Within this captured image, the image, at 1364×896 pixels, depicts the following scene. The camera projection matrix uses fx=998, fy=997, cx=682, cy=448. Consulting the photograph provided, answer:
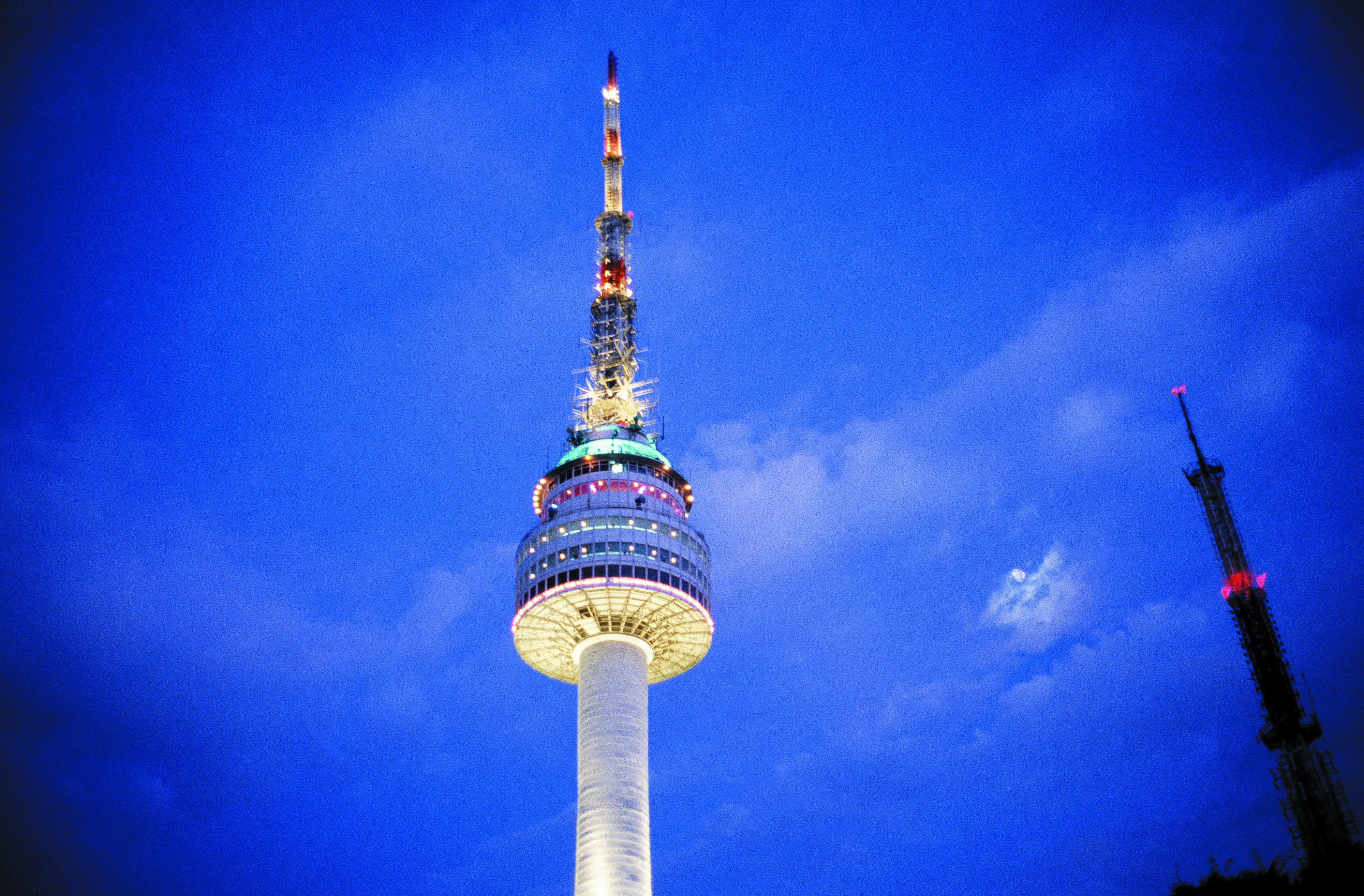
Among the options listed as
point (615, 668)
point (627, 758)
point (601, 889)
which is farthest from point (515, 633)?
point (601, 889)

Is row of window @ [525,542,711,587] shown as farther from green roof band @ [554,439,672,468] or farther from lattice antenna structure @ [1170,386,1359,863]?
lattice antenna structure @ [1170,386,1359,863]

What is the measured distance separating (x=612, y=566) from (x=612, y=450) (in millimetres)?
16804

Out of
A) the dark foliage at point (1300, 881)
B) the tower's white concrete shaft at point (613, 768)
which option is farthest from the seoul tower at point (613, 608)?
the dark foliage at point (1300, 881)

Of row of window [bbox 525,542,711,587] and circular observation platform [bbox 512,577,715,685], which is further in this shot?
row of window [bbox 525,542,711,587]

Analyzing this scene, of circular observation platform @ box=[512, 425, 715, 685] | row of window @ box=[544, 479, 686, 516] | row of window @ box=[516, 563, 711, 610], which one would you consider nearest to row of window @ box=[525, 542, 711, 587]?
circular observation platform @ box=[512, 425, 715, 685]

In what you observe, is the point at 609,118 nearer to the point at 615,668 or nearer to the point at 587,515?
the point at 587,515

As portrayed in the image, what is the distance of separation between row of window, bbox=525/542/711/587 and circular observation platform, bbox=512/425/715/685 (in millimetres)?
92

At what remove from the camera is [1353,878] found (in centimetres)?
5047

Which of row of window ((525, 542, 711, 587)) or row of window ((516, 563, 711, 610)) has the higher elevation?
row of window ((525, 542, 711, 587))

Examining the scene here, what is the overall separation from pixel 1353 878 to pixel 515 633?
75.7 metres

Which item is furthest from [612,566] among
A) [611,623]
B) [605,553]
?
[611,623]

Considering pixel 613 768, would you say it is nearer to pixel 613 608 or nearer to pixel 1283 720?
pixel 613 608

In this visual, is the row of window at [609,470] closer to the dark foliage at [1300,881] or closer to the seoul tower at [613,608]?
the seoul tower at [613,608]

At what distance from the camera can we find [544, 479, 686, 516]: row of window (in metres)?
107
